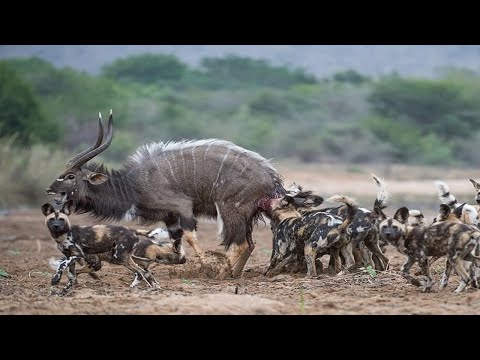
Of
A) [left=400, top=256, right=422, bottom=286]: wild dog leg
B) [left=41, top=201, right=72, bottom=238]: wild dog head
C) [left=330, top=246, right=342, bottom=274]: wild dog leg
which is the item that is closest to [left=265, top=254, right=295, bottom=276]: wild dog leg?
[left=330, top=246, right=342, bottom=274]: wild dog leg

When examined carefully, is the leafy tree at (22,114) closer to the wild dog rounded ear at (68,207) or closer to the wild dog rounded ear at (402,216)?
the wild dog rounded ear at (68,207)

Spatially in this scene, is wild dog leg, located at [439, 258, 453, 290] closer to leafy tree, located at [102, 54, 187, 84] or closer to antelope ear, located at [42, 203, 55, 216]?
antelope ear, located at [42, 203, 55, 216]

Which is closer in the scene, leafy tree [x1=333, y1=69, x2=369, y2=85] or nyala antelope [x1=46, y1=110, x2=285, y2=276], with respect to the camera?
nyala antelope [x1=46, y1=110, x2=285, y2=276]

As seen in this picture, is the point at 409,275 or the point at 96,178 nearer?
the point at 409,275

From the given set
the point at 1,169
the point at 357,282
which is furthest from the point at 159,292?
the point at 1,169

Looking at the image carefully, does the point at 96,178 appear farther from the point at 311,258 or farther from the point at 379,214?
the point at 379,214

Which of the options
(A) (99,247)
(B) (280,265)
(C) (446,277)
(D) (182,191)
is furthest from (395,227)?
(A) (99,247)

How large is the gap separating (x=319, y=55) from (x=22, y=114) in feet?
120

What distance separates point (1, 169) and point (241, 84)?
2593 cm

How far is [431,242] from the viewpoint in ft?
32.8

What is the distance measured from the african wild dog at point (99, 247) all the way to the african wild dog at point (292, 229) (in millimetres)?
1796

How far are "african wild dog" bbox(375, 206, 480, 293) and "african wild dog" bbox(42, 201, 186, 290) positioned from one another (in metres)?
2.74

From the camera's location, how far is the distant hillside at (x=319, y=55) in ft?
175

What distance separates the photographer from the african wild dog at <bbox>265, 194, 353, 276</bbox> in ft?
38.1
